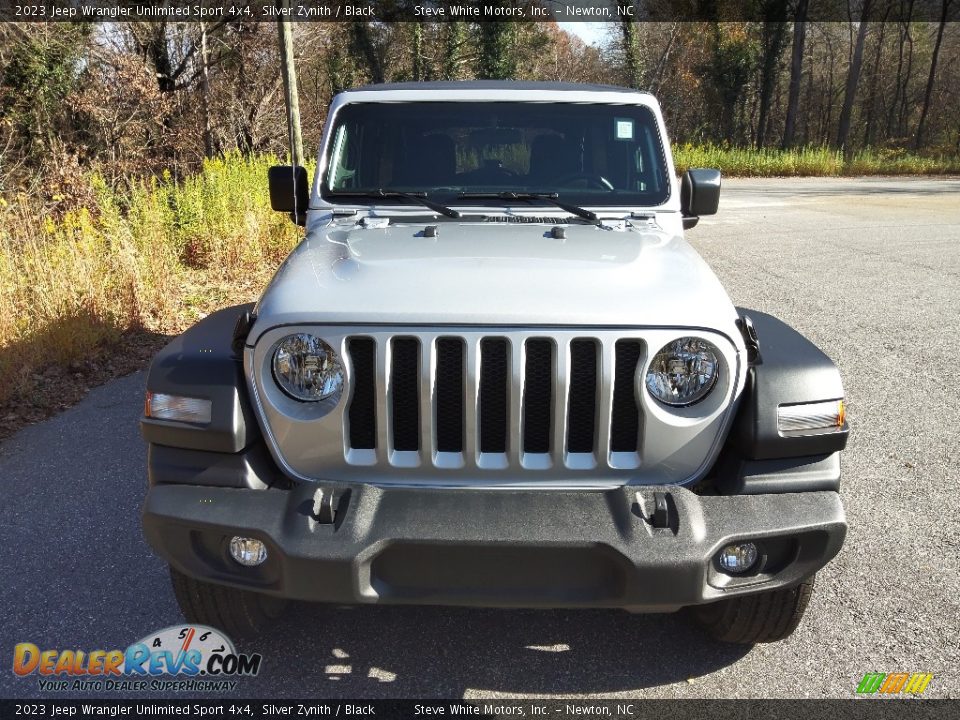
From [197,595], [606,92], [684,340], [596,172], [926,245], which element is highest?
[606,92]

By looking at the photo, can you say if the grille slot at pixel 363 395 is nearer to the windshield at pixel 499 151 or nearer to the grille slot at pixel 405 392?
the grille slot at pixel 405 392

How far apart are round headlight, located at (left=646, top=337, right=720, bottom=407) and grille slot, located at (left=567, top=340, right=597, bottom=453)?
17 centimetres

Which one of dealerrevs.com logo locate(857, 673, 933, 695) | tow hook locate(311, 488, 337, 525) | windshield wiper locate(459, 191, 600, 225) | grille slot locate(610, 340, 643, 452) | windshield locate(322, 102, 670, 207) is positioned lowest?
dealerrevs.com logo locate(857, 673, 933, 695)

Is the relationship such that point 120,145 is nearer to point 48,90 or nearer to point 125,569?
point 48,90

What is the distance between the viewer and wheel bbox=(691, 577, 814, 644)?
2.50 m

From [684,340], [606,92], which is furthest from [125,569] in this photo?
[606,92]

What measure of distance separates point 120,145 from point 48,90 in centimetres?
134

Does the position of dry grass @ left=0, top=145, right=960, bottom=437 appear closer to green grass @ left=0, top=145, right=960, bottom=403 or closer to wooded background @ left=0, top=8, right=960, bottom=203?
green grass @ left=0, top=145, right=960, bottom=403

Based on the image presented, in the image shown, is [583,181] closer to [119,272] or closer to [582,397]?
[582,397]

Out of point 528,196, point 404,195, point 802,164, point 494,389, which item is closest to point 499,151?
point 528,196

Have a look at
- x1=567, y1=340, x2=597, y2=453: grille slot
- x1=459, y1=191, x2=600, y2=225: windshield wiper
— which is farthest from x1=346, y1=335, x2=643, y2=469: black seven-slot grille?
x1=459, y1=191, x2=600, y2=225: windshield wiper

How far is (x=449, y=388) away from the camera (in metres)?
2.29

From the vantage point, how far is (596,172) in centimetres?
369

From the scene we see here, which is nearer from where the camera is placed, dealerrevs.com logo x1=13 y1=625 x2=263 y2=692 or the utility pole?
dealerrevs.com logo x1=13 y1=625 x2=263 y2=692
